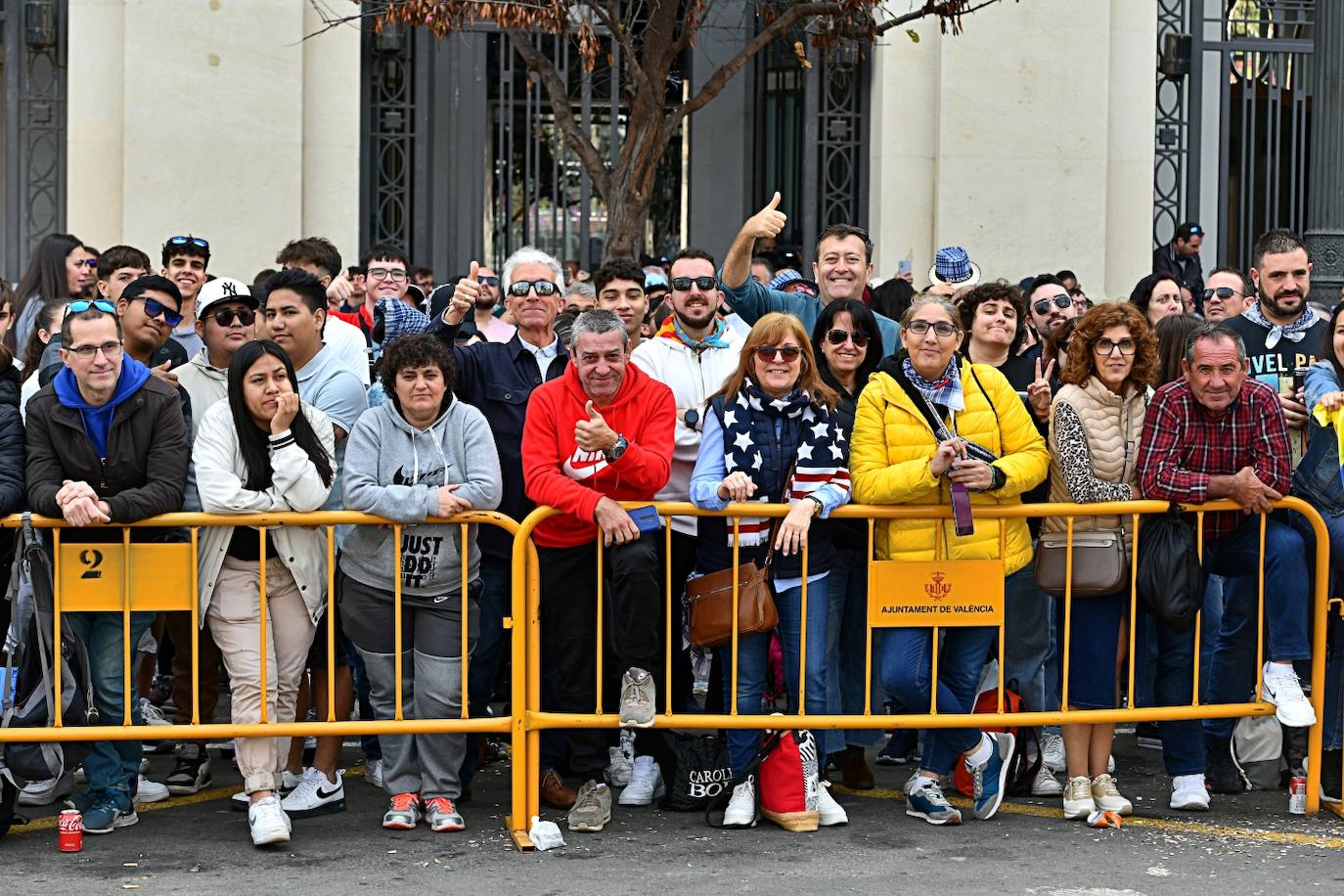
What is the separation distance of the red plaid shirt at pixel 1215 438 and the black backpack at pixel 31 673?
4205 millimetres

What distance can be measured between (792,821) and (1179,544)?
1853 millimetres

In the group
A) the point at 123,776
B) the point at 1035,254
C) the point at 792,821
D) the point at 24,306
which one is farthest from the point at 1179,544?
the point at 1035,254

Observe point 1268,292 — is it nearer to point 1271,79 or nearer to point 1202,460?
point 1202,460

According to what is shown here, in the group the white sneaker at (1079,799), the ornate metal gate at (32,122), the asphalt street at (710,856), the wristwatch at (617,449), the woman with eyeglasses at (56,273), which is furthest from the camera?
the ornate metal gate at (32,122)

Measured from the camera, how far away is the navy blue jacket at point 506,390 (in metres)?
7.63

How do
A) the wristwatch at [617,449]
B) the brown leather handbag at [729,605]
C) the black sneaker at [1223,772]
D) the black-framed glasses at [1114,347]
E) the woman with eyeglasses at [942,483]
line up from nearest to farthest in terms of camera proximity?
the wristwatch at [617,449] < the brown leather handbag at [729,605] < the woman with eyeglasses at [942,483] < the black-framed glasses at [1114,347] < the black sneaker at [1223,772]

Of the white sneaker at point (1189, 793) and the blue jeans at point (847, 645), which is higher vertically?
the blue jeans at point (847, 645)

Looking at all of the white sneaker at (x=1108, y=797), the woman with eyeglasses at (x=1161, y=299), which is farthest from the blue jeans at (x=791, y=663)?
the woman with eyeglasses at (x=1161, y=299)

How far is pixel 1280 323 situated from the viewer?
8609 millimetres

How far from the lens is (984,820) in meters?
7.20

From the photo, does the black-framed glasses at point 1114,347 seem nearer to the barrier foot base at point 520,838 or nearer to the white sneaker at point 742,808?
the white sneaker at point 742,808

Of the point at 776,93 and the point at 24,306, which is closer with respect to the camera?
the point at 24,306

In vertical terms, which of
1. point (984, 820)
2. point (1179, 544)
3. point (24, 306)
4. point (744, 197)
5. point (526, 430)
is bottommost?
point (984, 820)

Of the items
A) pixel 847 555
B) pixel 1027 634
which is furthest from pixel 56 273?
pixel 1027 634
